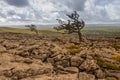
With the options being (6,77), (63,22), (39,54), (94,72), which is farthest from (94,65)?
(63,22)

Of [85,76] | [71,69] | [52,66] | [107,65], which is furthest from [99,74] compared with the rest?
[52,66]

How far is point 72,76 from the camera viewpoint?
2747 centimetres

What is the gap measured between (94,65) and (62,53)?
601 cm

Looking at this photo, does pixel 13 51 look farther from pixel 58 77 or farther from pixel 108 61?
pixel 108 61

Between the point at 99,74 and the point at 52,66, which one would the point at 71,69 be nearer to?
the point at 52,66

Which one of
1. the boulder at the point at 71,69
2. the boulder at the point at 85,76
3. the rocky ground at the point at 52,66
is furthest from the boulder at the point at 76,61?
the boulder at the point at 85,76

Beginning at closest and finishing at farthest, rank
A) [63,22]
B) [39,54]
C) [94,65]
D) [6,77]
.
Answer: [6,77], [94,65], [39,54], [63,22]

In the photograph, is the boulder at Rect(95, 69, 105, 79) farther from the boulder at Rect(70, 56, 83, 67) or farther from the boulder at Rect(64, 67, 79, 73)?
the boulder at Rect(70, 56, 83, 67)

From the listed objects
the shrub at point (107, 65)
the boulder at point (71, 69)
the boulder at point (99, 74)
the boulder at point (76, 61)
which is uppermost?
the boulder at point (76, 61)

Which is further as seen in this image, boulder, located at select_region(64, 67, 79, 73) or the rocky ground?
boulder, located at select_region(64, 67, 79, 73)

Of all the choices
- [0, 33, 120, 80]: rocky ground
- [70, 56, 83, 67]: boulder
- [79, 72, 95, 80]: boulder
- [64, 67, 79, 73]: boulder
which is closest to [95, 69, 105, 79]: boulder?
[0, 33, 120, 80]: rocky ground

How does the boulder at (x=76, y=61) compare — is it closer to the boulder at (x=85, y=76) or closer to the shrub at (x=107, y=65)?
the boulder at (x=85, y=76)

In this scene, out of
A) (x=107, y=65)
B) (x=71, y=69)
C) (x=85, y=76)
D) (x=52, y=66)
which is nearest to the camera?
(x=85, y=76)

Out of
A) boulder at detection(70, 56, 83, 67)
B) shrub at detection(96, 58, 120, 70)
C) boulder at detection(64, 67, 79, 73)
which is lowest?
shrub at detection(96, 58, 120, 70)
